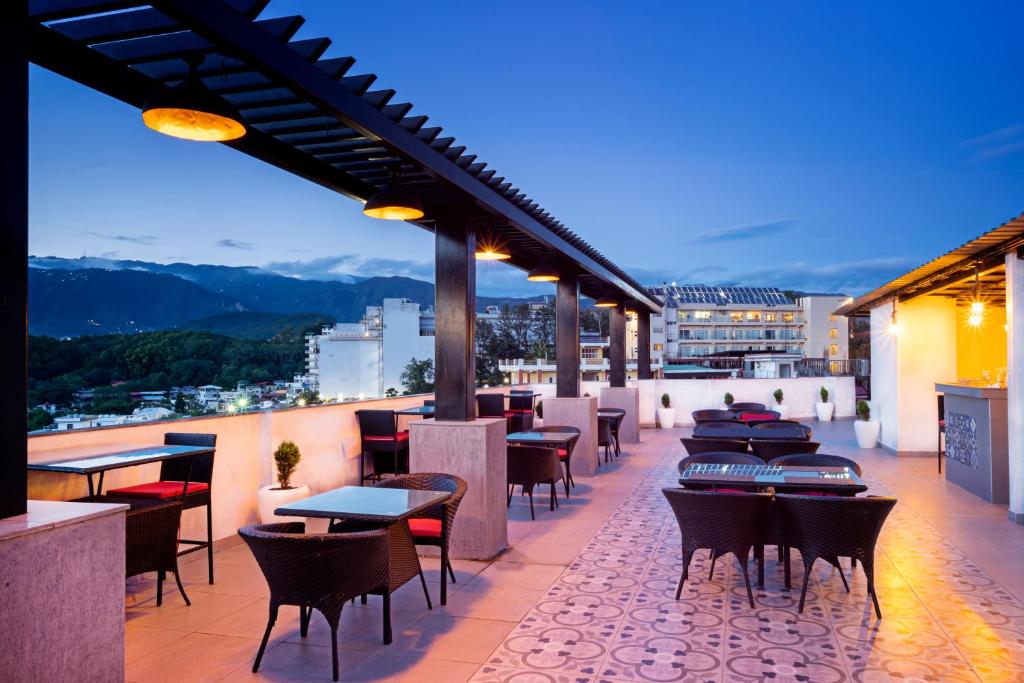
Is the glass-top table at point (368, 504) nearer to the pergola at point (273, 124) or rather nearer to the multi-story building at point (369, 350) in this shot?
the pergola at point (273, 124)

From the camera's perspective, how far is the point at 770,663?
3.36 metres

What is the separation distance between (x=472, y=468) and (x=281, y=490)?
1.90 meters

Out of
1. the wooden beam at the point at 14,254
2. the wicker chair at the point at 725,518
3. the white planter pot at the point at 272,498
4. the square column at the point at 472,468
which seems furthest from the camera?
the white planter pot at the point at 272,498

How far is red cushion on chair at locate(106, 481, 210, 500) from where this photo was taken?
15.6ft

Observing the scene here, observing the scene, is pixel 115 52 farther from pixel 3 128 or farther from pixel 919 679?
pixel 919 679

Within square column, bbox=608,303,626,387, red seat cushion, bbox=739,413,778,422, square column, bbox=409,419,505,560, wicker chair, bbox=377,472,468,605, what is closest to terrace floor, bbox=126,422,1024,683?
square column, bbox=409,419,505,560

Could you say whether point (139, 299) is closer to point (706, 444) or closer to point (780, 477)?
point (706, 444)

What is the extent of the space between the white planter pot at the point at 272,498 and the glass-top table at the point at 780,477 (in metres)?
3.43

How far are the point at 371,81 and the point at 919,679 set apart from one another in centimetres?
408

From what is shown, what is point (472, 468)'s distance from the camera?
535 centimetres

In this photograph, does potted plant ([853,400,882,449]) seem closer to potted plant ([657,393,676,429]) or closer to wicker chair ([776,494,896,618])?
potted plant ([657,393,676,429])

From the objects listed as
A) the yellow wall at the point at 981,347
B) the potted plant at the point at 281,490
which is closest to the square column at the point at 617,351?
the yellow wall at the point at 981,347

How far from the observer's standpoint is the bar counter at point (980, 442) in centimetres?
738

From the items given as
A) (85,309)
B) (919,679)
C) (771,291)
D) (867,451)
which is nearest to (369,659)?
(919,679)
